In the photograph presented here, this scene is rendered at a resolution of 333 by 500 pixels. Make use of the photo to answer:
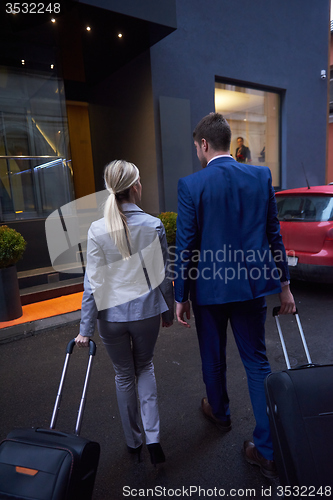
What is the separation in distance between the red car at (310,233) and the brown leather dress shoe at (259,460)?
3.60 meters

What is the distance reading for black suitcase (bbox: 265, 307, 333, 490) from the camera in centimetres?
141

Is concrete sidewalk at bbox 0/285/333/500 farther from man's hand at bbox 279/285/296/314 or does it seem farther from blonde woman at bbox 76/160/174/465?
man's hand at bbox 279/285/296/314

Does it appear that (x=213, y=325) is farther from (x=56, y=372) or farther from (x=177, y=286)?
(x=56, y=372)

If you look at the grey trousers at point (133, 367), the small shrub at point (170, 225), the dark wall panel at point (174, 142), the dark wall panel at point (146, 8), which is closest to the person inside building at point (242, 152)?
the dark wall panel at point (174, 142)

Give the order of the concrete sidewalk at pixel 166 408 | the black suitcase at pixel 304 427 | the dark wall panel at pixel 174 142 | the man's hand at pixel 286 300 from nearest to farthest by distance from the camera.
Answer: the black suitcase at pixel 304 427 → the concrete sidewalk at pixel 166 408 → the man's hand at pixel 286 300 → the dark wall panel at pixel 174 142

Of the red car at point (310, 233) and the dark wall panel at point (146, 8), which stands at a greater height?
the dark wall panel at point (146, 8)

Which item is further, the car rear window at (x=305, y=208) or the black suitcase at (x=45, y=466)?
the car rear window at (x=305, y=208)

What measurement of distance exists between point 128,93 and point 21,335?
21.8 ft

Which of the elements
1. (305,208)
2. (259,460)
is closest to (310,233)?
(305,208)

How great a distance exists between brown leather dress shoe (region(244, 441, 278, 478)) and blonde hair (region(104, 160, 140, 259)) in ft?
5.02

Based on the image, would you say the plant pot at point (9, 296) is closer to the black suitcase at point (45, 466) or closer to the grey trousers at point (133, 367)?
the grey trousers at point (133, 367)

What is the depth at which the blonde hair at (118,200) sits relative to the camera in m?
1.98

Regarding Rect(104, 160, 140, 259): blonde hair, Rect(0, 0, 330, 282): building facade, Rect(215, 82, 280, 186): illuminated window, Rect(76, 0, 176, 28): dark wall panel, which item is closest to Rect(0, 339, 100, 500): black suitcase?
Rect(104, 160, 140, 259): blonde hair

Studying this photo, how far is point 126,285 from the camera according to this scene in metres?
2.08
